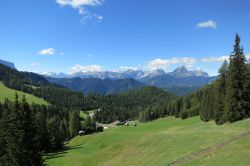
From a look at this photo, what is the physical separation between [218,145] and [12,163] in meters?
25.2

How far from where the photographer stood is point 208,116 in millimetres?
99062

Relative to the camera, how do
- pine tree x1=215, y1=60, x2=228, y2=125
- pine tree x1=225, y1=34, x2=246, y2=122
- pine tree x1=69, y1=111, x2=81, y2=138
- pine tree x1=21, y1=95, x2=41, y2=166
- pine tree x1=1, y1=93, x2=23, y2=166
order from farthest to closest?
pine tree x1=69, y1=111, x2=81, y2=138 → pine tree x1=215, y1=60, x2=228, y2=125 → pine tree x1=225, y1=34, x2=246, y2=122 → pine tree x1=21, y1=95, x2=41, y2=166 → pine tree x1=1, y1=93, x2=23, y2=166

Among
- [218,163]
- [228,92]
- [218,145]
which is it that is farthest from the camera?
[228,92]

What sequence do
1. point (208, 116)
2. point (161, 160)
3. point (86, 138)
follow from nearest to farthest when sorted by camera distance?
point (161, 160) → point (208, 116) → point (86, 138)

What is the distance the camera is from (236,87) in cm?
6838

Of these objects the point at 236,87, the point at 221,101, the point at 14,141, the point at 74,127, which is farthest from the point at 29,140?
the point at 74,127

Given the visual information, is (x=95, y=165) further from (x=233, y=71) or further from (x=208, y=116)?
(x=208, y=116)

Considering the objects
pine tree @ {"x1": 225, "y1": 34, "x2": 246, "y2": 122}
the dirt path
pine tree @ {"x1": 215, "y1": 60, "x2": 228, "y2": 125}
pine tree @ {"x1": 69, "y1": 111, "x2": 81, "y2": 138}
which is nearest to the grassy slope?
the dirt path

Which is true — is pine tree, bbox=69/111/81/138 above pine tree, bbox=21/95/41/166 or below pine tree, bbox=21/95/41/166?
below

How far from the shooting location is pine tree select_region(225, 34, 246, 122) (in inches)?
2596

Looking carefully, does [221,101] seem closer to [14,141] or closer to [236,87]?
[236,87]

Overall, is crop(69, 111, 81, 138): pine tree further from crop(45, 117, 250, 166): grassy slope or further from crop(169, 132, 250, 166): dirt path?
crop(169, 132, 250, 166): dirt path

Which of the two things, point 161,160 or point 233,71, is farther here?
point 233,71

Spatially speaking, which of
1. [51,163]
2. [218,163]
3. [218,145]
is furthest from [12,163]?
[51,163]
